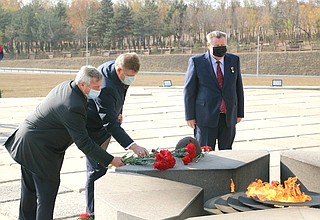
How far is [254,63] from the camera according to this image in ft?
193

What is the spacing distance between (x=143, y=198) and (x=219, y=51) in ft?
7.05

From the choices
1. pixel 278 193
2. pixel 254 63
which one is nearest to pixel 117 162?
pixel 278 193

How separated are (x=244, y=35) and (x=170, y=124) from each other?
6837 centimetres

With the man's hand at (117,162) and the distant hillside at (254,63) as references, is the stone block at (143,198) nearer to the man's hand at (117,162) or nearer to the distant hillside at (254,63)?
the man's hand at (117,162)

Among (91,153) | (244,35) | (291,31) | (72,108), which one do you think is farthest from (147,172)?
(244,35)

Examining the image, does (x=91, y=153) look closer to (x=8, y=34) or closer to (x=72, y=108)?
(x=72, y=108)

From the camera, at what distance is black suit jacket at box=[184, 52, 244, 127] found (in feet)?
19.9

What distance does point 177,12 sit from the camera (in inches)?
3034

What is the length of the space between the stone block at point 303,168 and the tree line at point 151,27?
6536 cm

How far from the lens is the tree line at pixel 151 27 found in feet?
242

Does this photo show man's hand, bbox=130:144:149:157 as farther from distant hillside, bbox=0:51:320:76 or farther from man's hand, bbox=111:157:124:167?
distant hillside, bbox=0:51:320:76

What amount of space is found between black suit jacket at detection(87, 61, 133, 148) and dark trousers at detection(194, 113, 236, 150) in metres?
1.22

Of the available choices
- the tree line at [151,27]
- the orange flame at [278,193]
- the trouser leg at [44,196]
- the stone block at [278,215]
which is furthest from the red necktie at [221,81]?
the tree line at [151,27]

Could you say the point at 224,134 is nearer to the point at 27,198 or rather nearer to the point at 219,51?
the point at 219,51
